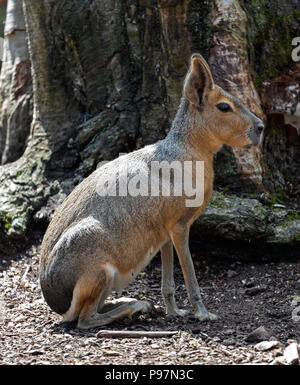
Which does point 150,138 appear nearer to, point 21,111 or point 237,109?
point 237,109

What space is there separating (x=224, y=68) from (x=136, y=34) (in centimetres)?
133

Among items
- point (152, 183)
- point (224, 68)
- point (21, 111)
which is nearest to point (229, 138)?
point (152, 183)

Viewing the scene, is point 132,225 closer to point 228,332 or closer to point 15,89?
point 228,332

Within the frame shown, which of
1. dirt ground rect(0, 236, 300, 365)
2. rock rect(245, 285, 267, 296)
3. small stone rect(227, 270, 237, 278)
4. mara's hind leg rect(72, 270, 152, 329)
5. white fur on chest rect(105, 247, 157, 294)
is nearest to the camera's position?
dirt ground rect(0, 236, 300, 365)

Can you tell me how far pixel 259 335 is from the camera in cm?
509

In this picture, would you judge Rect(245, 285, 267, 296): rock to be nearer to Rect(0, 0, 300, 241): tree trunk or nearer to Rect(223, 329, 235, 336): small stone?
Rect(0, 0, 300, 241): tree trunk

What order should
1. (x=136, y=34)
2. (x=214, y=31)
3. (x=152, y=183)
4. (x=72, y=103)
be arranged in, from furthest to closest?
(x=72, y=103) < (x=136, y=34) < (x=214, y=31) < (x=152, y=183)

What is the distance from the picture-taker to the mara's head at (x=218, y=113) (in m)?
5.90

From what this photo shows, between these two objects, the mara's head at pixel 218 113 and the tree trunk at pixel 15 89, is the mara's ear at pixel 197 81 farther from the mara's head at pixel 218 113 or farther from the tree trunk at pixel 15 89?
the tree trunk at pixel 15 89

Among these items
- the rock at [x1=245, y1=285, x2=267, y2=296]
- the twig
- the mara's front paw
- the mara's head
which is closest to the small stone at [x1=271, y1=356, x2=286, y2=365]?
the twig

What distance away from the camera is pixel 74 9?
25.8ft

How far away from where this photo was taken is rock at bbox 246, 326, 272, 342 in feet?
16.6

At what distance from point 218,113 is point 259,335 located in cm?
221

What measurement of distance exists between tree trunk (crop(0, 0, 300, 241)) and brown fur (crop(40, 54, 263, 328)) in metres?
1.21
